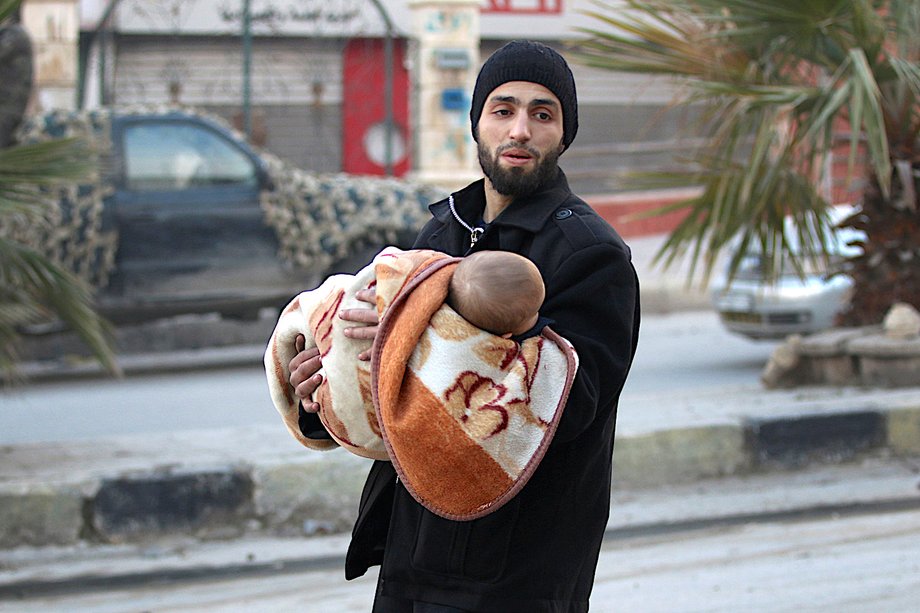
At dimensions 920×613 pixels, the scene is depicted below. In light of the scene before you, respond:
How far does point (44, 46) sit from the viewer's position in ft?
46.7

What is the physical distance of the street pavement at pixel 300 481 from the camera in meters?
5.52

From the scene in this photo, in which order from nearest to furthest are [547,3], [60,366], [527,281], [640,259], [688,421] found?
[527,281] → [688,421] → [60,366] → [640,259] → [547,3]

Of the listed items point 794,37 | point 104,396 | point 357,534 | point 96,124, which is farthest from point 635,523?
point 96,124

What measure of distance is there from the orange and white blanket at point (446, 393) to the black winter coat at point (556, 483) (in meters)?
0.09

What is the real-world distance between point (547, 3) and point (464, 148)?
6432 millimetres

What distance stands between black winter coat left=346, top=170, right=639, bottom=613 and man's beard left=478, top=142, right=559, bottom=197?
29 mm

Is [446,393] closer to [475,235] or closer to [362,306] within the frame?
[362,306]

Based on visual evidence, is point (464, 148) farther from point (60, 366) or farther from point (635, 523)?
point (635, 523)

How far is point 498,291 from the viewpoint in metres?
2.09

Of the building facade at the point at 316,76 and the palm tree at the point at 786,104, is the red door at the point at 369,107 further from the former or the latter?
the palm tree at the point at 786,104

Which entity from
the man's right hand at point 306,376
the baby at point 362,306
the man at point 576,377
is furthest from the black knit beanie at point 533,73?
the man's right hand at point 306,376

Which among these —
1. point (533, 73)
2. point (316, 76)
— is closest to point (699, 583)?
point (533, 73)

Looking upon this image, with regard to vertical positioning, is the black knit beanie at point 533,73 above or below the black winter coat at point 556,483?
above

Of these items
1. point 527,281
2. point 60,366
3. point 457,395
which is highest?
point 527,281
